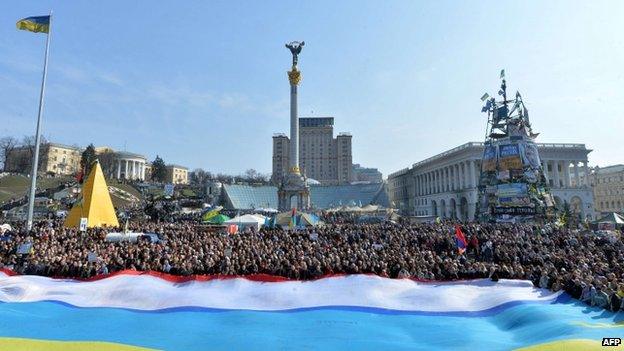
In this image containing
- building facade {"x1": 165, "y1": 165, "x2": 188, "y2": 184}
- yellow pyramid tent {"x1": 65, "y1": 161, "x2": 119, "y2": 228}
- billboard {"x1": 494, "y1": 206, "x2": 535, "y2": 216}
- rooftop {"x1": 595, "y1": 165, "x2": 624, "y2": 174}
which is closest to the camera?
yellow pyramid tent {"x1": 65, "y1": 161, "x2": 119, "y2": 228}

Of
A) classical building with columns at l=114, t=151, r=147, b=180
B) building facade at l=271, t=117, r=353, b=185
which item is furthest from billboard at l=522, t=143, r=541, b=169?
building facade at l=271, t=117, r=353, b=185

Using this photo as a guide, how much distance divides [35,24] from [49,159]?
383 feet

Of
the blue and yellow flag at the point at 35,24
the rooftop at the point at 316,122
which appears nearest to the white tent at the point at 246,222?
the blue and yellow flag at the point at 35,24

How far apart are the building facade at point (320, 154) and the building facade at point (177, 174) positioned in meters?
40.4

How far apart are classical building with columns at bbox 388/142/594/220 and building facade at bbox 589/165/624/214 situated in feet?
44.7

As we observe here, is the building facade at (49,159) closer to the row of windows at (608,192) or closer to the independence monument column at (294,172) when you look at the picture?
the independence monument column at (294,172)

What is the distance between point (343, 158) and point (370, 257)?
153011 mm

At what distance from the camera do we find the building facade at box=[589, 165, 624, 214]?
322ft

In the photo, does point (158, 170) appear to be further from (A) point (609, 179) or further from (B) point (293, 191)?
(A) point (609, 179)

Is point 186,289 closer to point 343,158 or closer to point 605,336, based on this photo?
point 605,336

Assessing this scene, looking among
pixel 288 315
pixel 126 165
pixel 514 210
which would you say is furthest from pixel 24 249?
pixel 126 165

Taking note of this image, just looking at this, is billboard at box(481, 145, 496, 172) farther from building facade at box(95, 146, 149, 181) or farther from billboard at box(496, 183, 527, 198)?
building facade at box(95, 146, 149, 181)

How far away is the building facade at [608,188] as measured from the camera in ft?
322

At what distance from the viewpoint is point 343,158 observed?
168 metres
